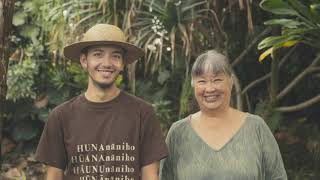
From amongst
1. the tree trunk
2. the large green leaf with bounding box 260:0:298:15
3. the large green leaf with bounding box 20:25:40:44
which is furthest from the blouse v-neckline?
the large green leaf with bounding box 20:25:40:44

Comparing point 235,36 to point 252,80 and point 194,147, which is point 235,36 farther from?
point 194,147

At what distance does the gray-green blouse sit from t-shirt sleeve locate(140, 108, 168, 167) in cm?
12

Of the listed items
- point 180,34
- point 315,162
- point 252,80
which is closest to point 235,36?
point 252,80

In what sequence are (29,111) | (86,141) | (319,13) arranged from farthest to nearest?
1. (29,111)
2. (319,13)
3. (86,141)

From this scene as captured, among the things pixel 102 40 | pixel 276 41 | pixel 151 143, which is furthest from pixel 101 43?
pixel 276 41

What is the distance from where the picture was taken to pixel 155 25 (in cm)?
655

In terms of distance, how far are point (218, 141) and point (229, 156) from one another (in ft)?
0.31

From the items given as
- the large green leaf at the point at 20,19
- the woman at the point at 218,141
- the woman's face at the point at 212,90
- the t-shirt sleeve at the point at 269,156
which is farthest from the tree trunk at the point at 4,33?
the large green leaf at the point at 20,19

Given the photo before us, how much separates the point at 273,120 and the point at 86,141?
389cm

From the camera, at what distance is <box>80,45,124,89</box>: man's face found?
9.66 feet

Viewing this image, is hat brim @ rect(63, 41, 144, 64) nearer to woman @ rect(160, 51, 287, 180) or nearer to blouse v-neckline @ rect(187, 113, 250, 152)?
woman @ rect(160, 51, 287, 180)

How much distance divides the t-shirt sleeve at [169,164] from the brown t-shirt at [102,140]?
0.13 metres

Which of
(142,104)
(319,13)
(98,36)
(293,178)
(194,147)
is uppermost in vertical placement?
(319,13)

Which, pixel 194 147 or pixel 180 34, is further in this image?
pixel 180 34
